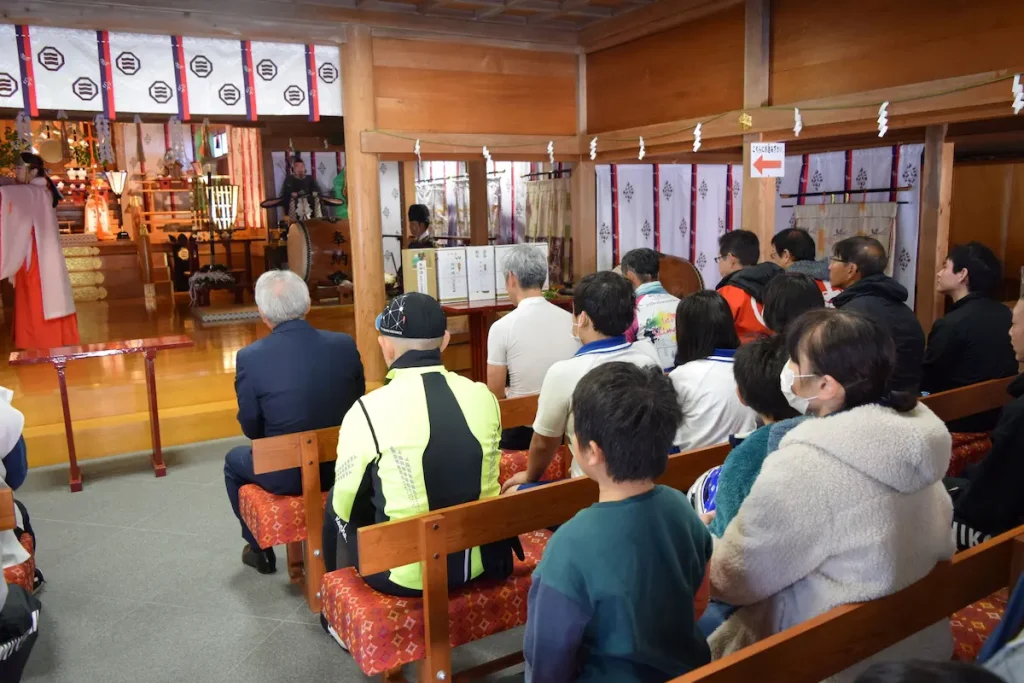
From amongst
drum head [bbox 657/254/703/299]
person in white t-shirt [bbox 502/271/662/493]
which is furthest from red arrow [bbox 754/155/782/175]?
person in white t-shirt [bbox 502/271/662/493]

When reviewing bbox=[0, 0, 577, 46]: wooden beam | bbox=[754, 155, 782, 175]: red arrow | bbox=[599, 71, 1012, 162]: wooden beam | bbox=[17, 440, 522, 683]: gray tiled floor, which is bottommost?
A: bbox=[17, 440, 522, 683]: gray tiled floor

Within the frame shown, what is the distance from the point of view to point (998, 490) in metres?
2.36

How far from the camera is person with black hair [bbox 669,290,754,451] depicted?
257 centimetres

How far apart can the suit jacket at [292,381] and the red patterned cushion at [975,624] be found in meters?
2.31

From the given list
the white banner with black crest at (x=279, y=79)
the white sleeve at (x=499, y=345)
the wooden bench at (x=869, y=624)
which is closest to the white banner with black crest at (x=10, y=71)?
the white banner with black crest at (x=279, y=79)

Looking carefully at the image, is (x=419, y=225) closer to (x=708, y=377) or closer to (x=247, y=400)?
(x=247, y=400)

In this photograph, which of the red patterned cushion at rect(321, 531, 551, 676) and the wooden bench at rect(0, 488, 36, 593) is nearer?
the red patterned cushion at rect(321, 531, 551, 676)

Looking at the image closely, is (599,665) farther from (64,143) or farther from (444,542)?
(64,143)

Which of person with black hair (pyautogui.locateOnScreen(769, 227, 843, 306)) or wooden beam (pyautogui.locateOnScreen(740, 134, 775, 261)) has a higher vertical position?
wooden beam (pyautogui.locateOnScreen(740, 134, 775, 261))

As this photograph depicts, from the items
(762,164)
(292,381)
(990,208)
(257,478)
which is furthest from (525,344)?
(990,208)

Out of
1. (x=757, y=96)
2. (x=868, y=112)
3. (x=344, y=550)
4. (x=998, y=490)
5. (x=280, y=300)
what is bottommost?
(x=344, y=550)

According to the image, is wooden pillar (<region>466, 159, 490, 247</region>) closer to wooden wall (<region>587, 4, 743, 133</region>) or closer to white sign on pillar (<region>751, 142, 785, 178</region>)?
wooden wall (<region>587, 4, 743, 133</region>)

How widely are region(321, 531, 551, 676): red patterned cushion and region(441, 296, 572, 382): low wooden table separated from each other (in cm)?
372

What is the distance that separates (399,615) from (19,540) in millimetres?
1739
